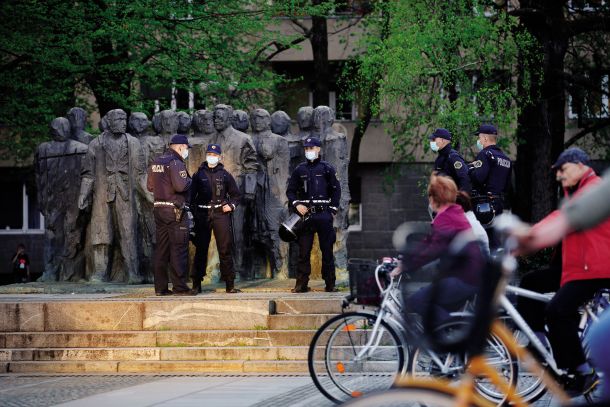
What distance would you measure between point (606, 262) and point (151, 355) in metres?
7.35

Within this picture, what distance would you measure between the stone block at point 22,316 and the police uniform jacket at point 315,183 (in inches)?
143

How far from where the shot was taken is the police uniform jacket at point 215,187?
17.0m

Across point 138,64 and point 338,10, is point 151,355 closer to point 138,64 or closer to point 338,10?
point 138,64

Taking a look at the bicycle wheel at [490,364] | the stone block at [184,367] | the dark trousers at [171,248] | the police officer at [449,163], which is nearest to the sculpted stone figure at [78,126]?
the dark trousers at [171,248]

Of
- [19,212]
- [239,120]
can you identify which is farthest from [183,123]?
[19,212]

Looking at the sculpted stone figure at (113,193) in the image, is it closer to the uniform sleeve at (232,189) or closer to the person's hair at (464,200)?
the uniform sleeve at (232,189)

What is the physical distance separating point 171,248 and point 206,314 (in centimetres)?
174

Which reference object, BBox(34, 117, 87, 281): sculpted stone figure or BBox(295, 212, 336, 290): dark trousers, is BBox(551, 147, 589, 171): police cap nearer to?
BBox(295, 212, 336, 290): dark trousers

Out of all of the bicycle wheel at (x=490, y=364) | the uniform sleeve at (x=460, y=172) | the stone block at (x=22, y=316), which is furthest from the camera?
the stone block at (x=22, y=316)

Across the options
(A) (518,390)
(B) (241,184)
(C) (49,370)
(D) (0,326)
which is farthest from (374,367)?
(B) (241,184)

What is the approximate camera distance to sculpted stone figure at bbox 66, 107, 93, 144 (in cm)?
2089

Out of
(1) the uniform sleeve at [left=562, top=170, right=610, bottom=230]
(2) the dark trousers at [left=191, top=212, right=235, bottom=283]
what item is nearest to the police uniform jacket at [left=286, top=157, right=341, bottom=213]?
(2) the dark trousers at [left=191, top=212, right=235, bottom=283]

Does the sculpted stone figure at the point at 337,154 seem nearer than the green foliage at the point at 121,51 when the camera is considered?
Yes

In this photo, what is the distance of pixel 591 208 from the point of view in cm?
441
